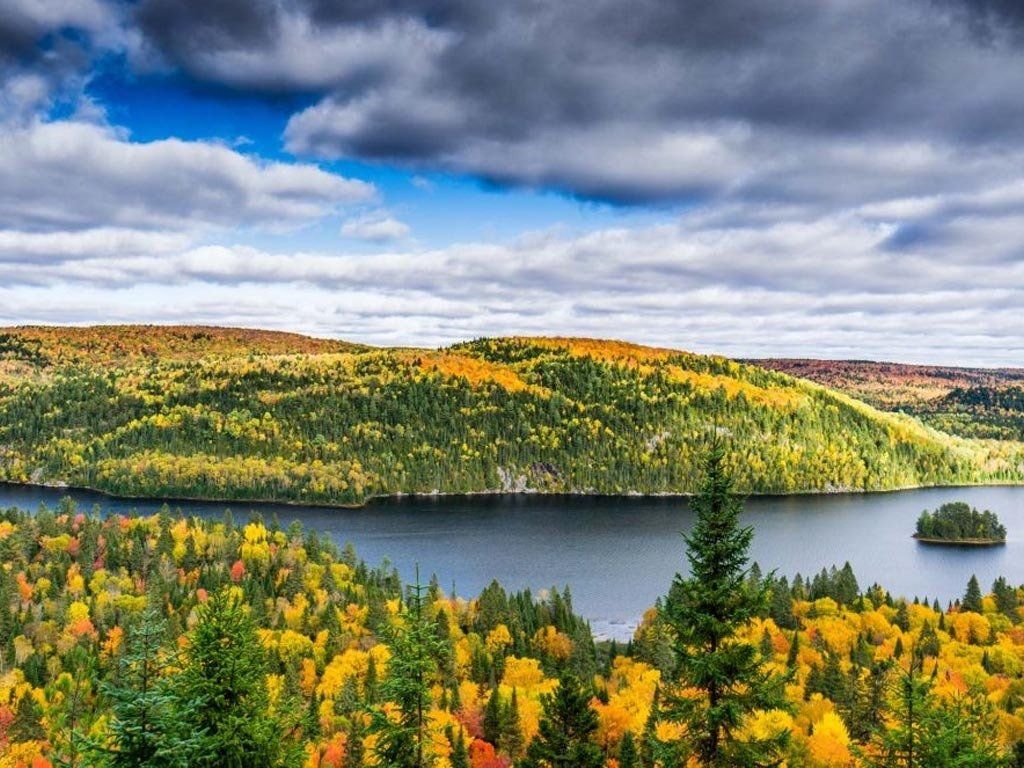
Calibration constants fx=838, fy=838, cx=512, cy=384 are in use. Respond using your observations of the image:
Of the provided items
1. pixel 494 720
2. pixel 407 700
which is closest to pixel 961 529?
pixel 494 720

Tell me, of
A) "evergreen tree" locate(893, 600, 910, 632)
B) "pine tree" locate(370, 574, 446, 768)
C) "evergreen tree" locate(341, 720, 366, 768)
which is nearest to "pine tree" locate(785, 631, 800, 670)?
"evergreen tree" locate(893, 600, 910, 632)

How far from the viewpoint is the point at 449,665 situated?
3642 inches

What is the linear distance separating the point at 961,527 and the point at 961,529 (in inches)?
19.9

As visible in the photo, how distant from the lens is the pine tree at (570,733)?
110 ft

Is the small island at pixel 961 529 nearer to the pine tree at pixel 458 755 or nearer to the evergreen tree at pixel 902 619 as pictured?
the evergreen tree at pixel 902 619

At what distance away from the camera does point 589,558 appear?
164 m

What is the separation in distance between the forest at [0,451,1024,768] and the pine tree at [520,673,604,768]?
10 centimetres

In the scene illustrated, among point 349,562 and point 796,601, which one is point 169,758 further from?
point 349,562

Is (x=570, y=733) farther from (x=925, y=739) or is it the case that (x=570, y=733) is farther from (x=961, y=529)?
(x=961, y=529)

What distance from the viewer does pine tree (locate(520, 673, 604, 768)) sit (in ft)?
110

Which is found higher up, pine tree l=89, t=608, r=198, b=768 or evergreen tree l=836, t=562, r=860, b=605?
pine tree l=89, t=608, r=198, b=768

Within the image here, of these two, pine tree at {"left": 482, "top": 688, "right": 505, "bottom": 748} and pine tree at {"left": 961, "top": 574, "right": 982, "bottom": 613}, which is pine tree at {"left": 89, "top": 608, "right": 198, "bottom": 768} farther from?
pine tree at {"left": 961, "top": 574, "right": 982, "bottom": 613}

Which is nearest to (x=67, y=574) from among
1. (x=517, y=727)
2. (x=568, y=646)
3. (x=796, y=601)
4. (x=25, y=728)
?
(x=25, y=728)

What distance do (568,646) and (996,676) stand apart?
151 ft
